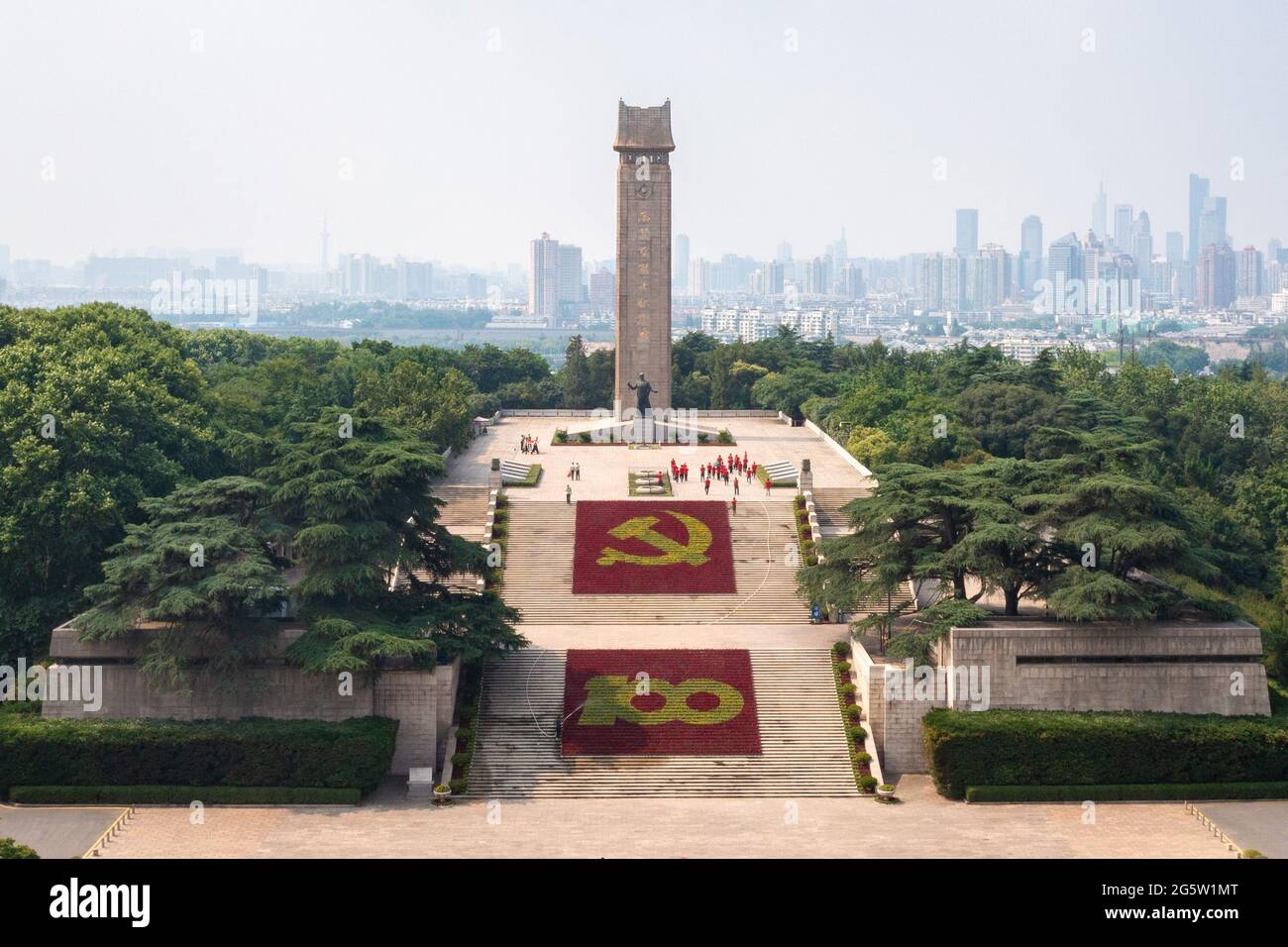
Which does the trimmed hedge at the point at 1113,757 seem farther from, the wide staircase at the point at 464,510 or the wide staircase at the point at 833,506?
the wide staircase at the point at 464,510

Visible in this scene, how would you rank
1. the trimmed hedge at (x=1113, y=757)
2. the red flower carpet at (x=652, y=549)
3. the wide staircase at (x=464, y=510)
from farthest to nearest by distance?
the wide staircase at (x=464, y=510)
the red flower carpet at (x=652, y=549)
the trimmed hedge at (x=1113, y=757)

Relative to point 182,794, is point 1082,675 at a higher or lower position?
higher

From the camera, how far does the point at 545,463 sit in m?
52.3

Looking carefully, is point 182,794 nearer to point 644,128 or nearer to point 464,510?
point 464,510

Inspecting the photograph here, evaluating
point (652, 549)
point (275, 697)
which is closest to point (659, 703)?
point (275, 697)

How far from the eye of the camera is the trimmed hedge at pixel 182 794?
3070 centimetres

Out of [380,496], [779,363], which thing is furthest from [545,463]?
[779,363]

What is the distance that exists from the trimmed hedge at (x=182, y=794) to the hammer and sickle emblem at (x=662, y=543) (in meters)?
11.7

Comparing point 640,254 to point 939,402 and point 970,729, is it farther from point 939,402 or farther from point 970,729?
point 970,729

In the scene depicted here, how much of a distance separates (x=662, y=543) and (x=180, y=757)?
14.8 m

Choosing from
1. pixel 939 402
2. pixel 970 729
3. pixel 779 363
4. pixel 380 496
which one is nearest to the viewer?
pixel 970 729

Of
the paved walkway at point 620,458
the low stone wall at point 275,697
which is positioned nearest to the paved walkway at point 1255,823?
the low stone wall at point 275,697

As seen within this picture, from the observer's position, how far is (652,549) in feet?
137
